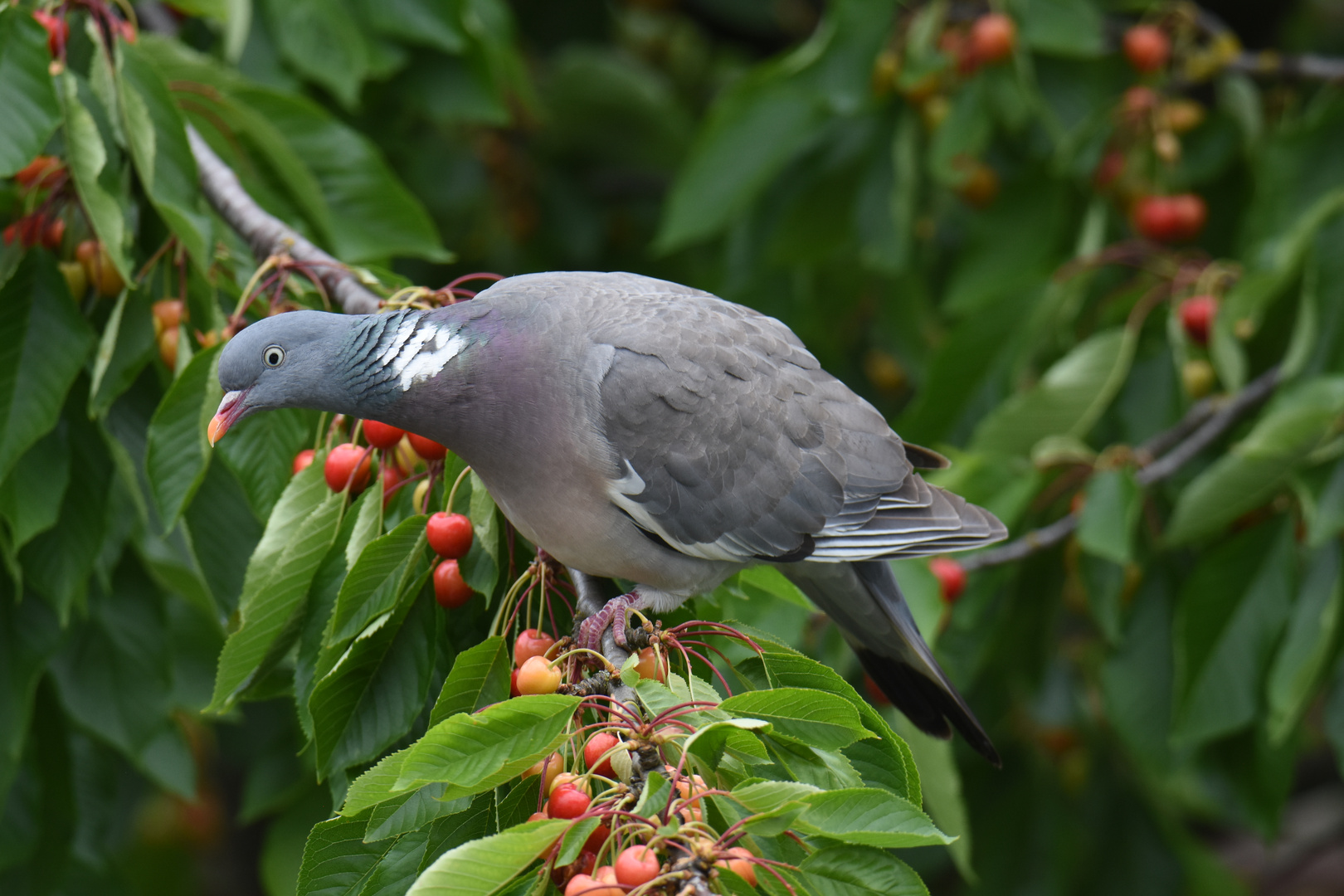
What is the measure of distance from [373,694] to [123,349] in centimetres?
85

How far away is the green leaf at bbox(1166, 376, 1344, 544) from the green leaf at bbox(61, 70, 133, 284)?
2435 millimetres

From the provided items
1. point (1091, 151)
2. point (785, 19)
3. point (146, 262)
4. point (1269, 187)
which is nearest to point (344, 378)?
point (146, 262)

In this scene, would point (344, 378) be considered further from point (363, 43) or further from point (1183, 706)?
point (1183, 706)

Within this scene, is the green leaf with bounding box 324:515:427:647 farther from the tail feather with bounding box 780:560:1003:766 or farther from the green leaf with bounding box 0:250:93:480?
the tail feather with bounding box 780:560:1003:766

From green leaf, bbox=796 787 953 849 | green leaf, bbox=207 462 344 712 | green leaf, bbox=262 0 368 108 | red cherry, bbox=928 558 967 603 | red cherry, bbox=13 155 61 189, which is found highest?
green leaf, bbox=262 0 368 108

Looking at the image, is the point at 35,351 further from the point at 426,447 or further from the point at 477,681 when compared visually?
the point at 477,681

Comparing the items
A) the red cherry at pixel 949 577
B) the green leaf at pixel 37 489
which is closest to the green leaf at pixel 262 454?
the green leaf at pixel 37 489

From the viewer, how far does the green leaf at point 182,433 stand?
2.16 meters

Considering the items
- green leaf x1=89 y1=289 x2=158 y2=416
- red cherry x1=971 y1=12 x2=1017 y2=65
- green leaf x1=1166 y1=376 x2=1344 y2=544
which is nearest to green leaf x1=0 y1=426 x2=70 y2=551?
green leaf x1=89 y1=289 x2=158 y2=416

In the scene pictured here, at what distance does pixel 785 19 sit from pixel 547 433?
4.09m

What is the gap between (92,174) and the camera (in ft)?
7.11

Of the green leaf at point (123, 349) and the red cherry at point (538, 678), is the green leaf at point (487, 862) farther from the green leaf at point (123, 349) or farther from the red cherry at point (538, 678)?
the green leaf at point (123, 349)

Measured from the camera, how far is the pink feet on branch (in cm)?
201

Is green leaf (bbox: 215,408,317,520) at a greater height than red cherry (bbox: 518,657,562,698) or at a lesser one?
lesser
